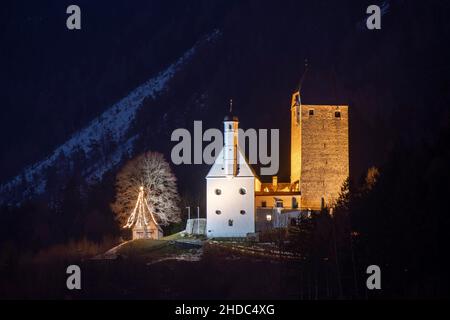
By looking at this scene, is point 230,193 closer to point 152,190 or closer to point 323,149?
point 152,190

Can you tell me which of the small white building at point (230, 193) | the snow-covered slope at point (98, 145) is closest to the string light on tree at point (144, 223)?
the small white building at point (230, 193)

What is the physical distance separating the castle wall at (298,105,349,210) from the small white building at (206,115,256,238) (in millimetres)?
4024

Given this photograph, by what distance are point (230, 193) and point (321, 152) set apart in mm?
6529

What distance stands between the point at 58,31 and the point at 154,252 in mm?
81136

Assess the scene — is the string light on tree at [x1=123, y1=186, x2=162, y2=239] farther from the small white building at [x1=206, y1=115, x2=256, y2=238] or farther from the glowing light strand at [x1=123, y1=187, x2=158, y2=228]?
the small white building at [x1=206, y1=115, x2=256, y2=238]

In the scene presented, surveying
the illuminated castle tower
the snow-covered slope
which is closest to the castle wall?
the illuminated castle tower

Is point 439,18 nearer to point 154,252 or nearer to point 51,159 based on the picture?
point 51,159

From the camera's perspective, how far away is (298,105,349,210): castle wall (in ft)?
272

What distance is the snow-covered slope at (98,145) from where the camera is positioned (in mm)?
135750

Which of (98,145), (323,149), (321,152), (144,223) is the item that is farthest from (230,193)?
(98,145)

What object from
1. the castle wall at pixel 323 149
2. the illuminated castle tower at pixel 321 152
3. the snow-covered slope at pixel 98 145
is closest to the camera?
the illuminated castle tower at pixel 321 152

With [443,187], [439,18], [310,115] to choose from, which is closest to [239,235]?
[310,115]

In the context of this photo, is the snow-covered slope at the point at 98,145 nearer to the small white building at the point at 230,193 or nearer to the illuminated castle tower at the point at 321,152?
the illuminated castle tower at the point at 321,152

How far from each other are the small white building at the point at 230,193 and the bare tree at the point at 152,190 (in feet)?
9.73
